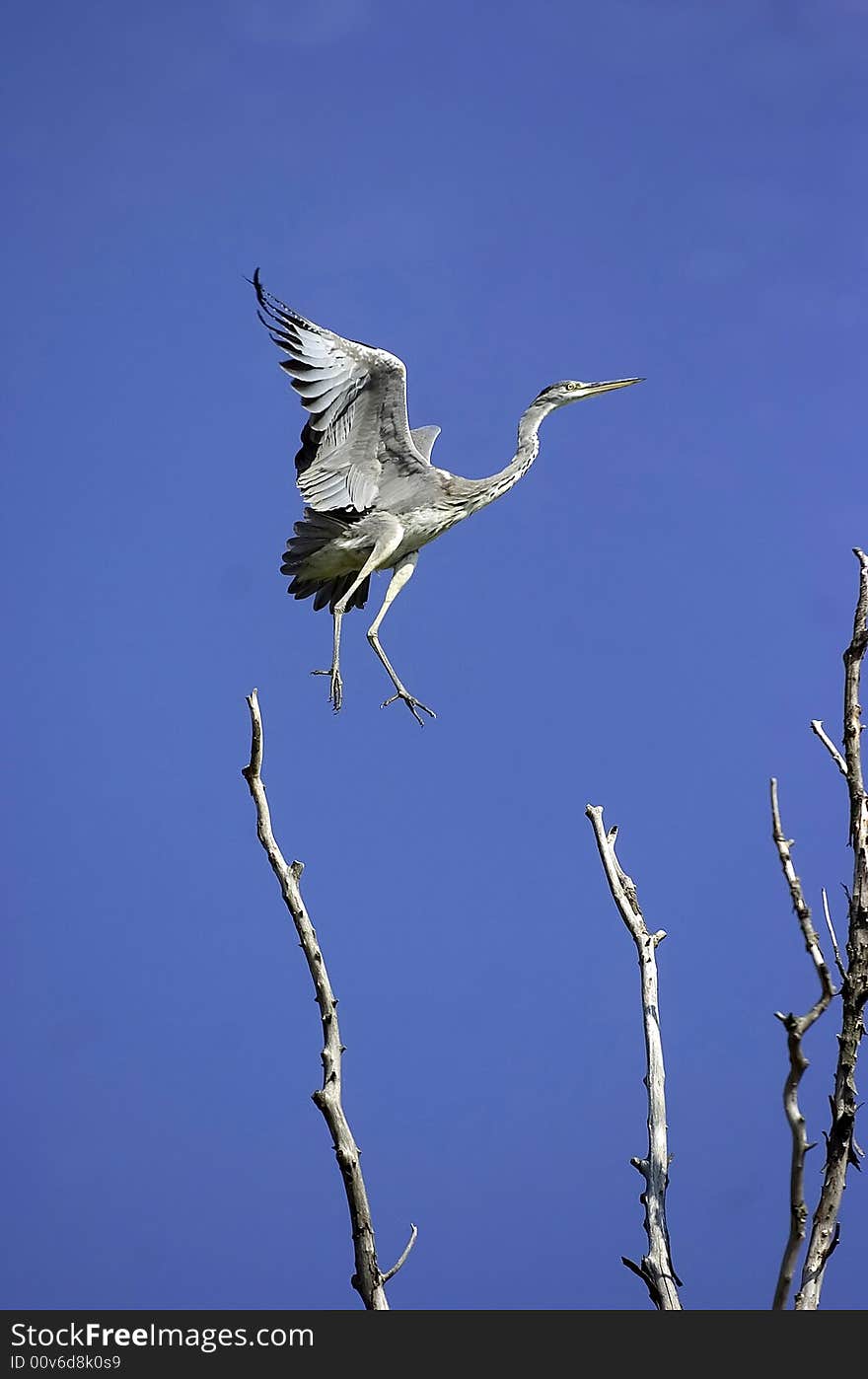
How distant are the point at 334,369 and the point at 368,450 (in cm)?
72

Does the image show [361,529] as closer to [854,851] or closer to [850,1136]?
[854,851]

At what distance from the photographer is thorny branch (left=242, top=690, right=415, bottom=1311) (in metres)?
7.88

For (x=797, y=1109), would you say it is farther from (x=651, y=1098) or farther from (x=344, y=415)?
(x=344, y=415)

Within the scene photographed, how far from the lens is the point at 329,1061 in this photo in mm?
8156

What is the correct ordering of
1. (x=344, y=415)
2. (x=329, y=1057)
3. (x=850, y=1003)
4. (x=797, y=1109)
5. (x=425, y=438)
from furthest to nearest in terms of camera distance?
(x=425, y=438)
(x=344, y=415)
(x=329, y=1057)
(x=850, y=1003)
(x=797, y=1109)

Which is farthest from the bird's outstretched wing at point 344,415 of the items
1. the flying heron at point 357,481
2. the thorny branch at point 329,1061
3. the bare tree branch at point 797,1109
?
the bare tree branch at point 797,1109

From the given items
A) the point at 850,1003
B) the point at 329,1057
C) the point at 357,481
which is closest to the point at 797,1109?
the point at 850,1003

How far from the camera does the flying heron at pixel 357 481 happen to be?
1147cm

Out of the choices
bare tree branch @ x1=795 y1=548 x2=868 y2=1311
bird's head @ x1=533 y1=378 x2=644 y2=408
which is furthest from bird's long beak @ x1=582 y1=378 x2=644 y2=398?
bare tree branch @ x1=795 y1=548 x2=868 y2=1311

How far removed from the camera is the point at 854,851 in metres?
7.84

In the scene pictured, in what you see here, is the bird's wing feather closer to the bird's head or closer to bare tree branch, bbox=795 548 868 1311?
the bird's head

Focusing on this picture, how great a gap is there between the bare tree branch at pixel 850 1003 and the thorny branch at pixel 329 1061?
207 centimetres

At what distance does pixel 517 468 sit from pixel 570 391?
1028mm
